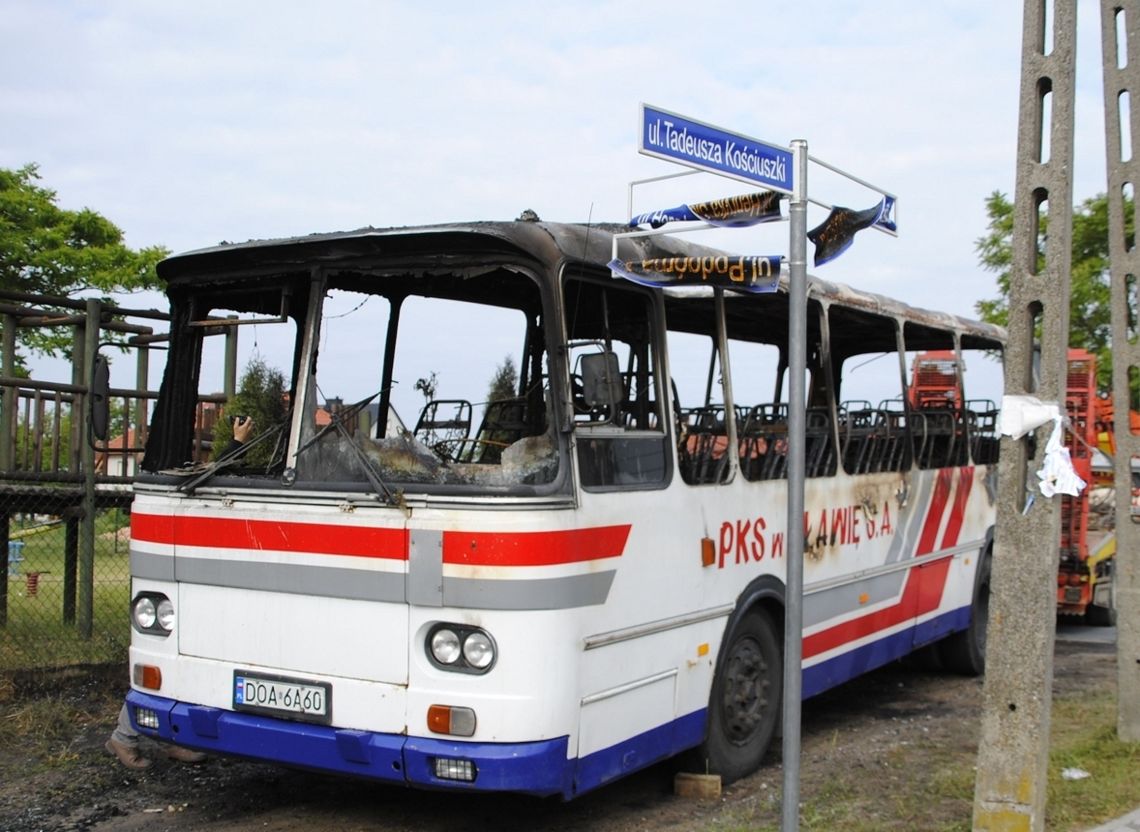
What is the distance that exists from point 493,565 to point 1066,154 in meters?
2.92

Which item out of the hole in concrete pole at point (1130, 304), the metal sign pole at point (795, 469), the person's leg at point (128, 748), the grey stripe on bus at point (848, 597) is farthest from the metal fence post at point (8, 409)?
the hole in concrete pole at point (1130, 304)

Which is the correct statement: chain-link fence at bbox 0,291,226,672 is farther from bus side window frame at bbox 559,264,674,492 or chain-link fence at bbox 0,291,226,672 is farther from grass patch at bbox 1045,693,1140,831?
grass patch at bbox 1045,693,1140,831

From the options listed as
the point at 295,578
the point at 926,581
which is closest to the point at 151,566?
the point at 295,578

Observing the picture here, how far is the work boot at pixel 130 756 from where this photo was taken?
260 inches

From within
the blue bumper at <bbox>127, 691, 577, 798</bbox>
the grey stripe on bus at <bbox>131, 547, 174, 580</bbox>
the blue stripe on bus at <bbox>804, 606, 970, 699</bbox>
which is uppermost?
the grey stripe on bus at <bbox>131, 547, 174, 580</bbox>

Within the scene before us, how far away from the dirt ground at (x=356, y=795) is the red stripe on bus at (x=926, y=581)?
0.70 metres

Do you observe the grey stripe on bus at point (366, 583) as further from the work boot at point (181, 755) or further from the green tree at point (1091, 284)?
the green tree at point (1091, 284)

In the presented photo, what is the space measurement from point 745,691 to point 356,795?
6.95ft

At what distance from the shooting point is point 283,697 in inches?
210

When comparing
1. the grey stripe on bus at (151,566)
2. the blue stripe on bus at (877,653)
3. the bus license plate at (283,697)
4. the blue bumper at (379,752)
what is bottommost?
the blue stripe on bus at (877,653)

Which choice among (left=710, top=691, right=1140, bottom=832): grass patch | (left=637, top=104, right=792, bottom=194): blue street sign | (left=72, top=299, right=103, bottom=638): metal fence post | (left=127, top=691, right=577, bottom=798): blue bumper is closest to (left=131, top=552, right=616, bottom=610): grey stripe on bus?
(left=127, top=691, right=577, bottom=798): blue bumper

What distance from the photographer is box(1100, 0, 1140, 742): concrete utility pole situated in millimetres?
7285

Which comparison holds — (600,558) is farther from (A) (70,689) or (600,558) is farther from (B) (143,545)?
(A) (70,689)

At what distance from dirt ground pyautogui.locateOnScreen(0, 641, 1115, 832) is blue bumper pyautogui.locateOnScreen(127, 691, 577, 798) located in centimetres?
64
